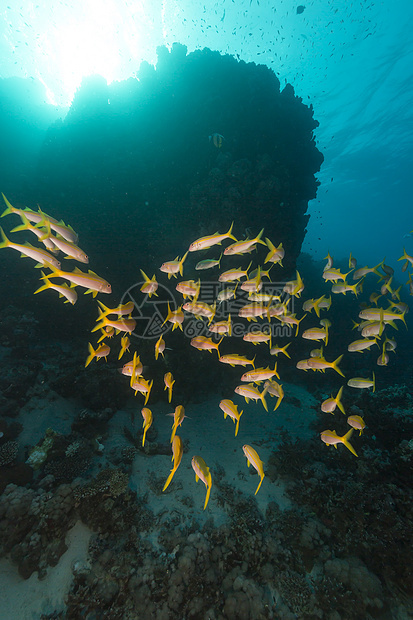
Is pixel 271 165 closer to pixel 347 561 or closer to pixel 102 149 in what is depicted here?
pixel 102 149

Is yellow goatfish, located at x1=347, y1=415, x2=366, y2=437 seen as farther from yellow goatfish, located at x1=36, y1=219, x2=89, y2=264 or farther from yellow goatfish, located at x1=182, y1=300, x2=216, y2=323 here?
yellow goatfish, located at x1=36, y1=219, x2=89, y2=264

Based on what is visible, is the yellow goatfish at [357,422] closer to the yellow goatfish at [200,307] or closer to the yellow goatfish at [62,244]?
the yellow goatfish at [200,307]

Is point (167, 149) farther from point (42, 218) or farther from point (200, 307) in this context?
point (200, 307)

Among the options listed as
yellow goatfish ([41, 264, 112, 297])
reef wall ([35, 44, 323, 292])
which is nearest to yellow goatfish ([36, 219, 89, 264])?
yellow goatfish ([41, 264, 112, 297])

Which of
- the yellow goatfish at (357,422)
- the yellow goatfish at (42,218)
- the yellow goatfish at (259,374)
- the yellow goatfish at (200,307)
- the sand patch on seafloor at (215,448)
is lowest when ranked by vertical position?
the sand patch on seafloor at (215,448)

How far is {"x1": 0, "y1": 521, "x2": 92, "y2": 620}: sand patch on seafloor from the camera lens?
3695 mm

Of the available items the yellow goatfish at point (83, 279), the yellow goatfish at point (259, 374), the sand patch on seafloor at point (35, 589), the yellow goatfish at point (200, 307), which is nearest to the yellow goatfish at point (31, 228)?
the yellow goatfish at point (83, 279)

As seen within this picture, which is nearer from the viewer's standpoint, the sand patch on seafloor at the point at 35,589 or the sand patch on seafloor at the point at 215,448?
the sand patch on seafloor at the point at 35,589

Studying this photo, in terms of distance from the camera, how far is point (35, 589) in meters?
3.90

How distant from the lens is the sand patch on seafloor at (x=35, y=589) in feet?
12.1

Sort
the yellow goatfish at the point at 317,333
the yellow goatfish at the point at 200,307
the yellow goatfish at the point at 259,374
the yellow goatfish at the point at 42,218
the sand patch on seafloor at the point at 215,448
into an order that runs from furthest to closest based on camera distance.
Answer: the sand patch on seafloor at the point at 215,448, the yellow goatfish at the point at 317,333, the yellow goatfish at the point at 200,307, the yellow goatfish at the point at 259,374, the yellow goatfish at the point at 42,218

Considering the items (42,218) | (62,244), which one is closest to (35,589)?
(62,244)

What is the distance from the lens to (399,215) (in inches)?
2388

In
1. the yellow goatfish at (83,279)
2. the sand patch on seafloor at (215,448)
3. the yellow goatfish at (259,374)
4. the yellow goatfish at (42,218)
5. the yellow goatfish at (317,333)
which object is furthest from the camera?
the sand patch on seafloor at (215,448)
